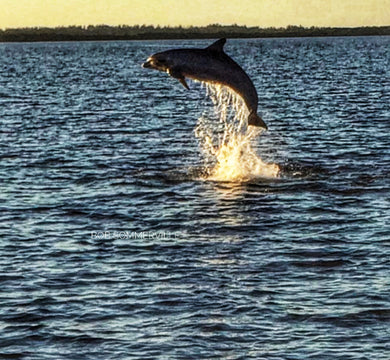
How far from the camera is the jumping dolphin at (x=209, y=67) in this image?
27375 millimetres

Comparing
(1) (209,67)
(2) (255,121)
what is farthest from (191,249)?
(1) (209,67)

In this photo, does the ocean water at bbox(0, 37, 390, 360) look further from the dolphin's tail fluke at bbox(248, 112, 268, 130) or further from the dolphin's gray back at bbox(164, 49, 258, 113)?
the dolphin's gray back at bbox(164, 49, 258, 113)

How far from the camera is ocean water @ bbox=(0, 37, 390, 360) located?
18.7 meters

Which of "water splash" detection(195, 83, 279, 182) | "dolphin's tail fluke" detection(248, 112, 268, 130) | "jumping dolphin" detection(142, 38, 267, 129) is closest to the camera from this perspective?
"jumping dolphin" detection(142, 38, 267, 129)

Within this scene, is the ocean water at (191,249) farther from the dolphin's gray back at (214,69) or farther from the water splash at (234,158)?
the dolphin's gray back at (214,69)

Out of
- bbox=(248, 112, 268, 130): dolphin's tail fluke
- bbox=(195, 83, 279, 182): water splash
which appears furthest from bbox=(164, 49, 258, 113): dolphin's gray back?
bbox=(248, 112, 268, 130): dolphin's tail fluke

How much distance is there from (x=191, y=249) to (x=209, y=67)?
5373mm

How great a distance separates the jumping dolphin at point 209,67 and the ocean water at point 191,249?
8.27ft

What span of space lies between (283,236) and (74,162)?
13.6m

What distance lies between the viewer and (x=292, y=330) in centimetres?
1883

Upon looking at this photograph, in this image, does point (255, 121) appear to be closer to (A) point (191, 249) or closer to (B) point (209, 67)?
(B) point (209, 67)

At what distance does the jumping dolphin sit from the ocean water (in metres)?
2.52

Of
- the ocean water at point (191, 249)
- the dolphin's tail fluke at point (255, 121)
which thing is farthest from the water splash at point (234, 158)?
the dolphin's tail fluke at point (255, 121)

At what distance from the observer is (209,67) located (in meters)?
28.0
